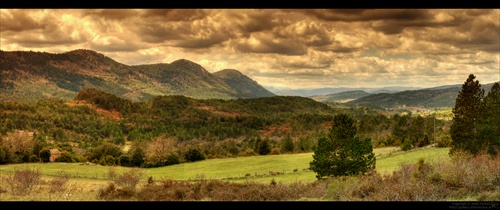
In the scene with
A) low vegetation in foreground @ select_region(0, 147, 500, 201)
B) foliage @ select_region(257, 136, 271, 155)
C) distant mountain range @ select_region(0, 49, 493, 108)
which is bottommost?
foliage @ select_region(257, 136, 271, 155)

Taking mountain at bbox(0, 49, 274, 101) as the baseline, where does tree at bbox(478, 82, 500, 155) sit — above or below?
below

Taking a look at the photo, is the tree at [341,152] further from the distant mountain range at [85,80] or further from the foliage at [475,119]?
the distant mountain range at [85,80]

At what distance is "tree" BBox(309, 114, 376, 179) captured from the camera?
1523 cm

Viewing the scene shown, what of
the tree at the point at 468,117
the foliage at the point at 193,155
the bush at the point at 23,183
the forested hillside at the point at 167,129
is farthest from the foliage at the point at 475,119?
the foliage at the point at 193,155

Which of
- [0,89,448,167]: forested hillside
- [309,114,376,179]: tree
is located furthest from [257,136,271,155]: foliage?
[309,114,376,179]: tree

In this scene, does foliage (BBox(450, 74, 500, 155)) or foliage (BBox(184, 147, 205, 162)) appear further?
foliage (BBox(184, 147, 205, 162))

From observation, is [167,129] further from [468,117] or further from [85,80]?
[85,80]

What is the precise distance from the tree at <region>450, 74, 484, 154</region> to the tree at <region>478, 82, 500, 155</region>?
309mm

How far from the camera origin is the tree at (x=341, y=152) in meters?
15.2

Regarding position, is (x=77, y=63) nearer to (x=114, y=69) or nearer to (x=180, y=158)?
(x=114, y=69)

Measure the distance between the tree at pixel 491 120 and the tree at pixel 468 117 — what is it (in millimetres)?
309

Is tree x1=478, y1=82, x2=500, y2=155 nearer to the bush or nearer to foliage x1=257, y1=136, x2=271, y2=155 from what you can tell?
the bush

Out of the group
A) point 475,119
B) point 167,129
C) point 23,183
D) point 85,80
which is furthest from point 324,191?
point 85,80
